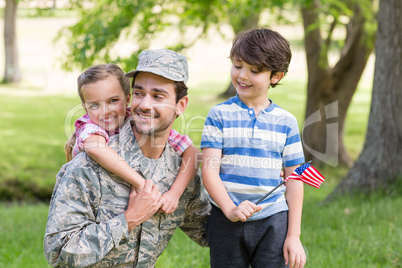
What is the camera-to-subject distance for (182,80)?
7.58ft

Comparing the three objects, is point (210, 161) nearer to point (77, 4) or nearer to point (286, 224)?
point (286, 224)

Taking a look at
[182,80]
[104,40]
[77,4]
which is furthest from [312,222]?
[77,4]

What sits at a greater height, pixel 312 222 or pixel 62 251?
pixel 62 251

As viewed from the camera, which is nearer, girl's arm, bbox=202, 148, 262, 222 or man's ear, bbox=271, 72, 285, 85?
girl's arm, bbox=202, 148, 262, 222

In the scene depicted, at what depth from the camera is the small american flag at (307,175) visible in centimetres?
216

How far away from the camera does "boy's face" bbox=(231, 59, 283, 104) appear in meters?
2.28

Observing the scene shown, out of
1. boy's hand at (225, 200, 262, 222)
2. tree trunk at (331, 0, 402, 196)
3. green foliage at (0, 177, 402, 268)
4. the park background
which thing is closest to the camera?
boy's hand at (225, 200, 262, 222)

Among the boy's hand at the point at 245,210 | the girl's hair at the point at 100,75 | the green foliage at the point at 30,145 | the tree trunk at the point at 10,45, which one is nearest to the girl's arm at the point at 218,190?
the boy's hand at the point at 245,210

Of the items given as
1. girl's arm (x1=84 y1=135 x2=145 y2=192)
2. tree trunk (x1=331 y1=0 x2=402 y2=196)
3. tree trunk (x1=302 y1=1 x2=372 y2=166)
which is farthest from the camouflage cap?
tree trunk (x1=302 y1=1 x2=372 y2=166)

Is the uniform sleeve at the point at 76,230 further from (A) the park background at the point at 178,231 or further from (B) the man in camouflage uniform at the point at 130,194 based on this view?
(A) the park background at the point at 178,231

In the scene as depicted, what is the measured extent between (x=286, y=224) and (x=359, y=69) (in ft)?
24.3

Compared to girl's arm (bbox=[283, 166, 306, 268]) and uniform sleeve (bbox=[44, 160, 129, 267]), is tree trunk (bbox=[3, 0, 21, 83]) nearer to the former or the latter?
uniform sleeve (bbox=[44, 160, 129, 267])

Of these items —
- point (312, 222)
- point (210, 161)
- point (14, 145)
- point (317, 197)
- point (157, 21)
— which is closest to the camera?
point (210, 161)

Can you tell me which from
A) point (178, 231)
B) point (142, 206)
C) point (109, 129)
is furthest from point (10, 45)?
point (142, 206)
